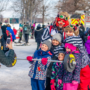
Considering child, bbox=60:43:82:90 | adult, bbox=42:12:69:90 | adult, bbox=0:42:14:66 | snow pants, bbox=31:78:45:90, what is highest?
adult, bbox=42:12:69:90

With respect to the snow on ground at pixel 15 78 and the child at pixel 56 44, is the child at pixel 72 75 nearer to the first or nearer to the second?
the child at pixel 56 44

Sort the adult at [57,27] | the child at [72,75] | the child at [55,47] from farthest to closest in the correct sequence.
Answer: the adult at [57,27] → the child at [55,47] → the child at [72,75]

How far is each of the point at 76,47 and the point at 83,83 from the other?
71cm

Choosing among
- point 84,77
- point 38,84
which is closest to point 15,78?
point 38,84

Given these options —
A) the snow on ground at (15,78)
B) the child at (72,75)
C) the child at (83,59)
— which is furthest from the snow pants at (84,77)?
the snow on ground at (15,78)

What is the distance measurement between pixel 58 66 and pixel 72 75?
0.89ft

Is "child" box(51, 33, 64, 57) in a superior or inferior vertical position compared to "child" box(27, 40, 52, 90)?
superior

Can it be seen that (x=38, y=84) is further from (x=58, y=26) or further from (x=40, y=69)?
(x=58, y=26)

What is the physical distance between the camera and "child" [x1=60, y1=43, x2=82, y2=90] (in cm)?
314

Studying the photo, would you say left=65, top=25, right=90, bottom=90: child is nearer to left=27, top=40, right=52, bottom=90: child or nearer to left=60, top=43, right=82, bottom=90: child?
left=60, top=43, right=82, bottom=90: child

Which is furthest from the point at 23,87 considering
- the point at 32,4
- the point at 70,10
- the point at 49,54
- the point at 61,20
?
the point at 70,10

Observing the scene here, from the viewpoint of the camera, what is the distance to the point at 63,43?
3.46 metres

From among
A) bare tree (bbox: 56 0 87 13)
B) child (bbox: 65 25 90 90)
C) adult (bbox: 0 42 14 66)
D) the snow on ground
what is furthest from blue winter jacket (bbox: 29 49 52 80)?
bare tree (bbox: 56 0 87 13)

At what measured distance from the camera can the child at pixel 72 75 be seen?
3.14m
